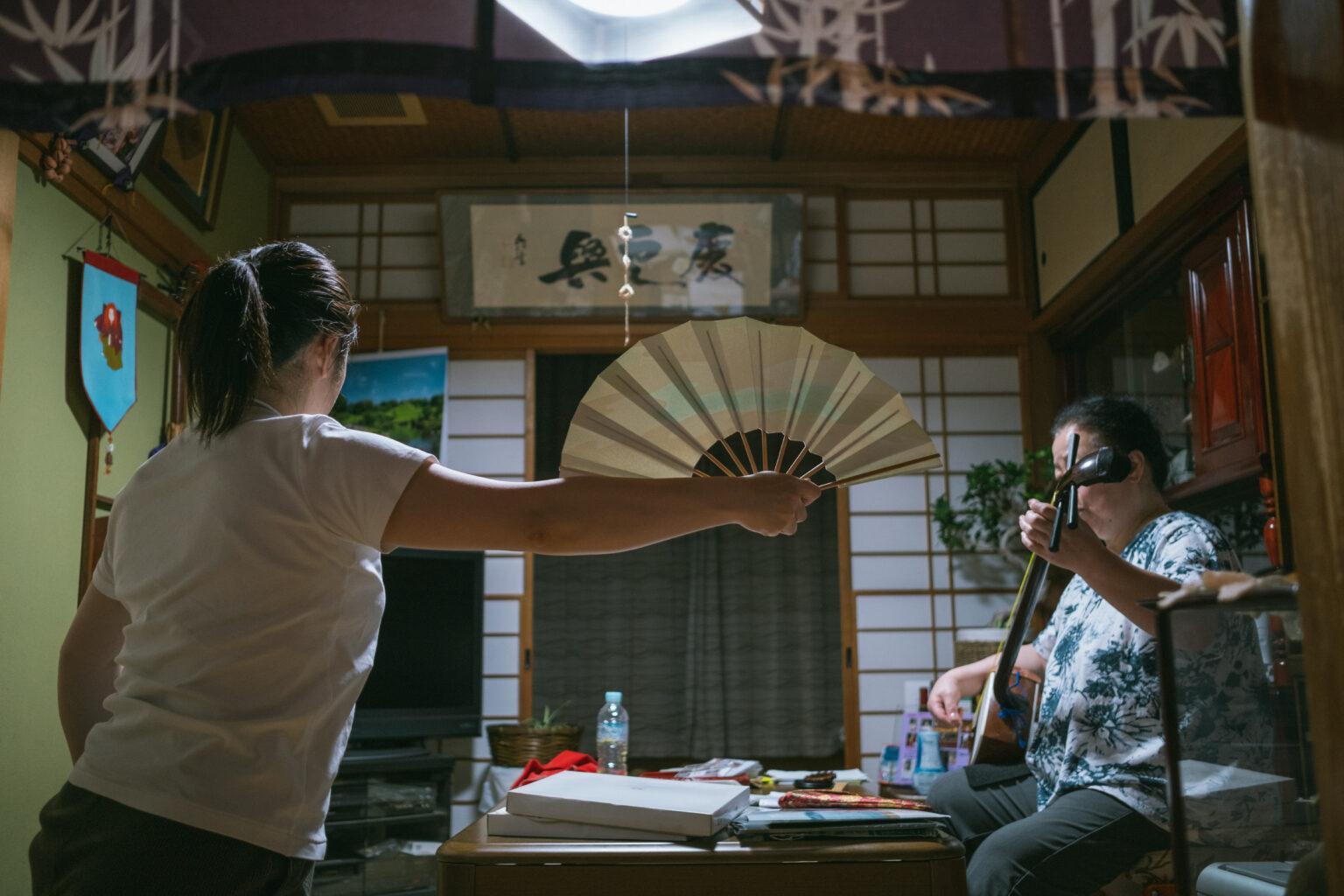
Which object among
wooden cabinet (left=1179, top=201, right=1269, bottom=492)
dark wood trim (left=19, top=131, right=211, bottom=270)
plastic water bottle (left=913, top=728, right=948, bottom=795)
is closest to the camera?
dark wood trim (left=19, top=131, right=211, bottom=270)

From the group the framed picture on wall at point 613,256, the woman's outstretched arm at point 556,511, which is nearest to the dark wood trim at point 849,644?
the framed picture on wall at point 613,256

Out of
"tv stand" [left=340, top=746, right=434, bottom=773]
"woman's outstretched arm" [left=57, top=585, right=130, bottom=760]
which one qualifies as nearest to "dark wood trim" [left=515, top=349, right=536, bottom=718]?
"tv stand" [left=340, top=746, right=434, bottom=773]

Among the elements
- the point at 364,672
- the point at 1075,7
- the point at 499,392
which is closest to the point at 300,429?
the point at 364,672

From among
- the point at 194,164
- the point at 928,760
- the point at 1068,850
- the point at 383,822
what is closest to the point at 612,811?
the point at 1068,850

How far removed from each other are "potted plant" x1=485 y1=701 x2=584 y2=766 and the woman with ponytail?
318cm

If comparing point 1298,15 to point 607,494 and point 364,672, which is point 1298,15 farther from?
point 364,672

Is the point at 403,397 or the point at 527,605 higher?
the point at 403,397

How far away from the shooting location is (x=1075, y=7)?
1.05m

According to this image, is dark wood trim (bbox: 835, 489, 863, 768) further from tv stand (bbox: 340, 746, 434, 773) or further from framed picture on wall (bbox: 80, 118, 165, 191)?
framed picture on wall (bbox: 80, 118, 165, 191)

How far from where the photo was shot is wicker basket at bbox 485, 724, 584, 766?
4.14 metres

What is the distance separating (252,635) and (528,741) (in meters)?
3.29

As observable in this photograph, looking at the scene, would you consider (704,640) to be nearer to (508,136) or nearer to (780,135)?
(780,135)

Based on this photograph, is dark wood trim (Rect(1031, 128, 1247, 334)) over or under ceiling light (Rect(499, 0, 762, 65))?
over

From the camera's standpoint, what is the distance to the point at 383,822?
12.4ft
